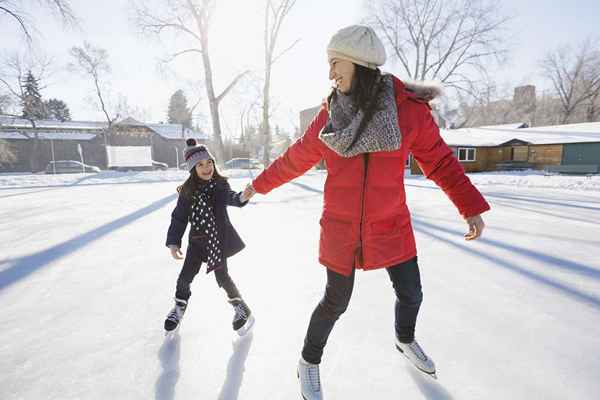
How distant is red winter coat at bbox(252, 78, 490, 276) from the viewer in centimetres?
138

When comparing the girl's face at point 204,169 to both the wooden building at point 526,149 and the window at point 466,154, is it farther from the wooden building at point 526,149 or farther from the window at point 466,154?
the window at point 466,154

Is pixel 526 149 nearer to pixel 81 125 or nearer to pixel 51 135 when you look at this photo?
pixel 51 135

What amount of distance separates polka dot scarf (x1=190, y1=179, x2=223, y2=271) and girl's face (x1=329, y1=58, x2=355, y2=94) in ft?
3.81

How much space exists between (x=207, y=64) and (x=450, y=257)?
17.0 meters

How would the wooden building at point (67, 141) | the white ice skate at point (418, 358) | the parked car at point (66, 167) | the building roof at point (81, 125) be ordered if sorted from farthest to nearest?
the building roof at point (81, 125) → the wooden building at point (67, 141) → the parked car at point (66, 167) → the white ice skate at point (418, 358)

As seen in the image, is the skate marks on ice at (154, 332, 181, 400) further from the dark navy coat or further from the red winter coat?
the red winter coat

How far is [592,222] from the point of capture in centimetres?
486

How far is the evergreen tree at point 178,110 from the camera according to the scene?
5107 centimetres

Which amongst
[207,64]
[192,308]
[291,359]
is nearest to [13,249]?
[192,308]

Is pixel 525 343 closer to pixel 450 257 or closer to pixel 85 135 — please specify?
pixel 450 257

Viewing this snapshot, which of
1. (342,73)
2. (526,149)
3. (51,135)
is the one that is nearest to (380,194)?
(342,73)

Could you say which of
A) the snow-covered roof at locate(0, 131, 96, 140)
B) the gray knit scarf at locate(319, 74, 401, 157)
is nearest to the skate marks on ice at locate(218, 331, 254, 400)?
the gray knit scarf at locate(319, 74, 401, 157)

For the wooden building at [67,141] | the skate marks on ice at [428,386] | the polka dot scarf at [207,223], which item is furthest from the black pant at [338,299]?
the wooden building at [67,141]

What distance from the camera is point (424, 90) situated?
144 cm
